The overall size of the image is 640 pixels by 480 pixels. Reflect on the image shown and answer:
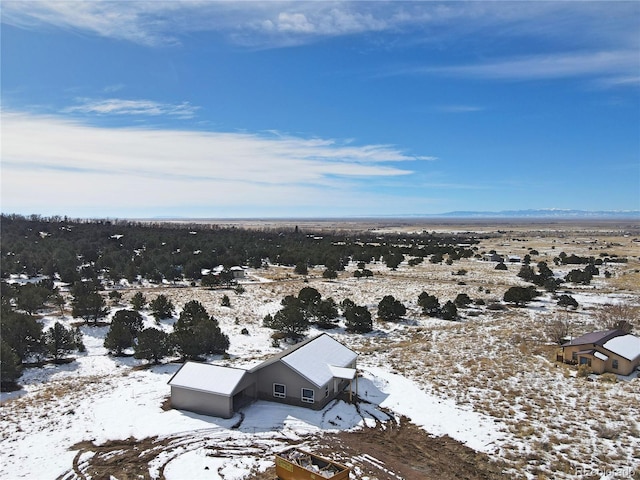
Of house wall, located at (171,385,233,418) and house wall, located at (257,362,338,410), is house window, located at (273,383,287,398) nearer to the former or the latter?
house wall, located at (257,362,338,410)

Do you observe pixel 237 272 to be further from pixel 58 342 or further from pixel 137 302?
pixel 58 342

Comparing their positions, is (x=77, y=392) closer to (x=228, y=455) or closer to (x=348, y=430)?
(x=228, y=455)

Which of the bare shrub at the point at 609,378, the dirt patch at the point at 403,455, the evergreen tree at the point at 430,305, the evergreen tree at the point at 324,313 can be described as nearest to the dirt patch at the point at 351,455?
the dirt patch at the point at 403,455

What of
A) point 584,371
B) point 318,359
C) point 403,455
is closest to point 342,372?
point 318,359

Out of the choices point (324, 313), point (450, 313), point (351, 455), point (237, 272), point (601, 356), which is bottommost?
point (351, 455)

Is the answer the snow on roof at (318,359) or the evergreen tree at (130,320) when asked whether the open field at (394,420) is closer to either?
the snow on roof at (318,359)

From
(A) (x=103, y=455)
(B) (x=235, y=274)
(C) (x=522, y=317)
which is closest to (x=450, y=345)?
(C) (x=522, y=317)

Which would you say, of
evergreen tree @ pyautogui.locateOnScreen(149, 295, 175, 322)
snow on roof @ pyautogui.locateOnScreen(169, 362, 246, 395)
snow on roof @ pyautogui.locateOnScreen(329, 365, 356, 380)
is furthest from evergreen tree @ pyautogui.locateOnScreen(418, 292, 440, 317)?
snow on roof @ pyautogui.locateOnScreen(169, 362, 246, 395)
